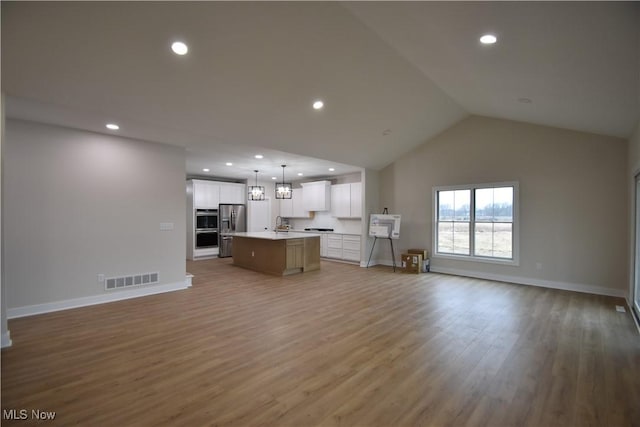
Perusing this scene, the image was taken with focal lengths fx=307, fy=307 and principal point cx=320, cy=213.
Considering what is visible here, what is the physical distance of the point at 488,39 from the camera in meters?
2.99

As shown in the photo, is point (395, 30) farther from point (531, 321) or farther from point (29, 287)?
point (29, 287)

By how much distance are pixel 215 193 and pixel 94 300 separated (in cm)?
518

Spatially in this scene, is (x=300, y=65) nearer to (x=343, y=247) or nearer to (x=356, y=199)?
(x=356, y=199)

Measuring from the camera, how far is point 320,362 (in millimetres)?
2859

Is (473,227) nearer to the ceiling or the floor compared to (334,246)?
nearer to the ceiling

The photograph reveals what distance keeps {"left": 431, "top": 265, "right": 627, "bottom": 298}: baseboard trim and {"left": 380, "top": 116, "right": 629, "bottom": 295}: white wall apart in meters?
0.02

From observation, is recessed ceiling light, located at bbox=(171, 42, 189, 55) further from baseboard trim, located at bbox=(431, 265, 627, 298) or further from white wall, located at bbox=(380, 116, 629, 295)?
baseboard trim, located at bbox=(431, 265, 627, 298)

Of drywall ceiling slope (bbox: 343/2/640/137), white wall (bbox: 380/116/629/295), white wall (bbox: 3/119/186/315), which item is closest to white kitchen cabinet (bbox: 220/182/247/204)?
white wall (bbox: 3/119/186/315)

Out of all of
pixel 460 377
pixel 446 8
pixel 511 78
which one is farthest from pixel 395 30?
pixel 460 377

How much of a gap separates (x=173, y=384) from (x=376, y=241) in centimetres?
646

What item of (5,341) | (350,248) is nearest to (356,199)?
(350,248)

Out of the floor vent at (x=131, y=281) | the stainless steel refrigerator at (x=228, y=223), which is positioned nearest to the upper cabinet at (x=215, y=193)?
the stainless steel refrigerator at (x=228, y=223)

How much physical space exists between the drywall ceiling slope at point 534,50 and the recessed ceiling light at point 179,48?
5.53 ft

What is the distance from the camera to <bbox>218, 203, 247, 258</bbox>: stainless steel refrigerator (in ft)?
31.1
